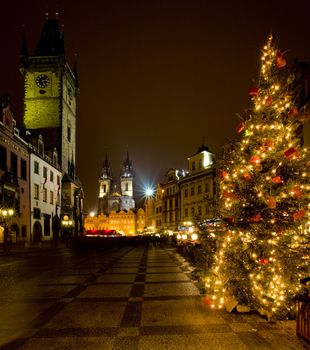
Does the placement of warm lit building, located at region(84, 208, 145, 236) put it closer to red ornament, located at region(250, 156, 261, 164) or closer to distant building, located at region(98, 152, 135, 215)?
distant building, located at region(98, 152, 135, 215)

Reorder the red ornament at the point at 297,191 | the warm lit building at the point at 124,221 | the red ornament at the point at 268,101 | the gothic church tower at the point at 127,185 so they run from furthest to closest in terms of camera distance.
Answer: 1. the gothic church tower at the point at 127,185
2. the warm lit building at the point at 124,221
3. the red ornament at the point at 268,101
4. the red ornament at the point at 297,191

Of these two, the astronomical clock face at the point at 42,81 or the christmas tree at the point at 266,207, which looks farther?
the astronomical clock face at the point at 42,81

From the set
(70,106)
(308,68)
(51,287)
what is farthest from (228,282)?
(70,106)

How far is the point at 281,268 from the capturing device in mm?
7582

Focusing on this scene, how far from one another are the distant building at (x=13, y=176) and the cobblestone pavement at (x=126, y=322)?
19.7m

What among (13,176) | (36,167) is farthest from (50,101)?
(13,176)

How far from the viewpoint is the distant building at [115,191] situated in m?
157

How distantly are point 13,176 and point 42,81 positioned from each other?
2574 cm

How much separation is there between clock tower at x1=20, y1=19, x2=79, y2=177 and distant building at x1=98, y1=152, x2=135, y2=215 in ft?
325

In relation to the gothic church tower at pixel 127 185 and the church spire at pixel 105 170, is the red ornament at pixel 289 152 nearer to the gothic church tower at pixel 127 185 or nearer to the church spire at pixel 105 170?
the gothic church tower at pixel 127 185

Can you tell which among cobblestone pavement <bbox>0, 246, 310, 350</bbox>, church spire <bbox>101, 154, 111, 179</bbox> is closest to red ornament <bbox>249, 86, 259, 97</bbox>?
cobblestone pavement <bbox>0, 246, 310, 350</bbox>

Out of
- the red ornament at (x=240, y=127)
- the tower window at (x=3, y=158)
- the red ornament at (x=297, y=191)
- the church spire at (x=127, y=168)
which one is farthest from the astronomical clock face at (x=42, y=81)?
the church spire at (x=127, y=168)

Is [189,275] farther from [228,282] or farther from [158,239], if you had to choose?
[158,239]

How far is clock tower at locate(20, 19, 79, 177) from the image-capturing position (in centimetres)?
5388
